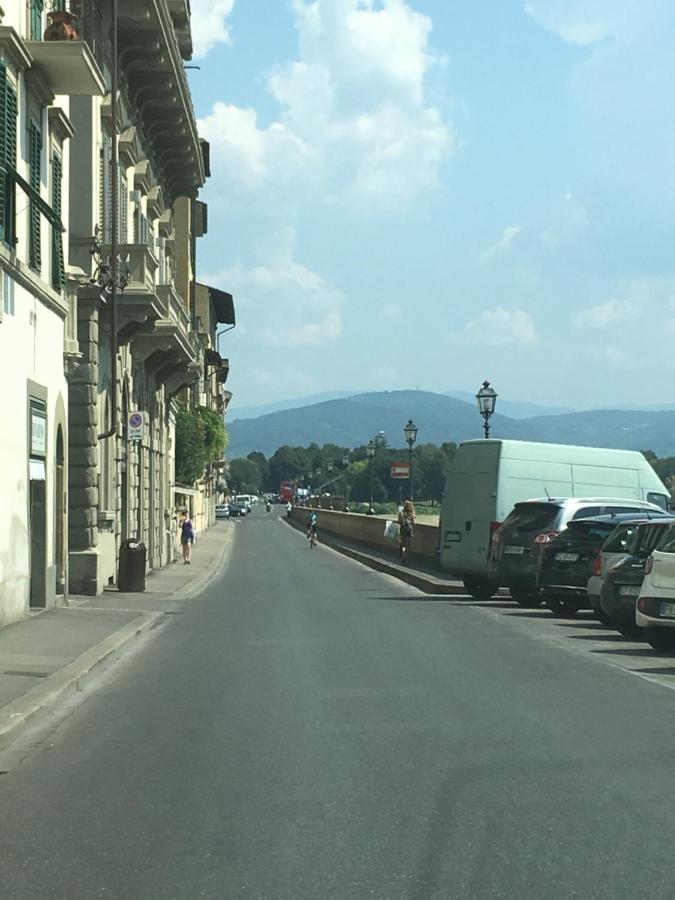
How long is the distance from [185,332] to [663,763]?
2900 cm

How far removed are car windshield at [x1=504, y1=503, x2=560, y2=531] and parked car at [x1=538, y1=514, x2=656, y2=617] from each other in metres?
1.23

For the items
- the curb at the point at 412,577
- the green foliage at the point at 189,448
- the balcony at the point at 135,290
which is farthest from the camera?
the green foliage at the point at 189,448

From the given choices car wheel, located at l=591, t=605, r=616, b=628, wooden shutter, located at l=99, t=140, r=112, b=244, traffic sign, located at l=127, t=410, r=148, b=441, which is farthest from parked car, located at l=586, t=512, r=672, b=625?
wooden shutter, located at l=99, t=140, r=112, b=244

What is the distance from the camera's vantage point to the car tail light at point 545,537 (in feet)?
78.8

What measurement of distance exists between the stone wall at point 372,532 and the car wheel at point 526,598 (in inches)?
484

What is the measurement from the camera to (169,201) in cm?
4275

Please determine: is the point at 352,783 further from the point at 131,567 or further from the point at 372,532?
the point at 372,532

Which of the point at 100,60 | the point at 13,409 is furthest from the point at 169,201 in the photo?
the point at 13,409

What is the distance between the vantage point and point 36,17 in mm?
21516

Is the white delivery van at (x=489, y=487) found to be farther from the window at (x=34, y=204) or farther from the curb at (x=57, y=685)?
the window at (x=34, y=204)

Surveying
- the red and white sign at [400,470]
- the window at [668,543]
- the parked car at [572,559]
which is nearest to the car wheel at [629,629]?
the window at [668,543]

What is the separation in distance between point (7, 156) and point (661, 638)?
9.86 meters

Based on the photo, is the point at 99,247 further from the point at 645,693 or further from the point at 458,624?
the point at 645,693

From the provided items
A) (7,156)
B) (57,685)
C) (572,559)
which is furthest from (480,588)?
(57,685)
